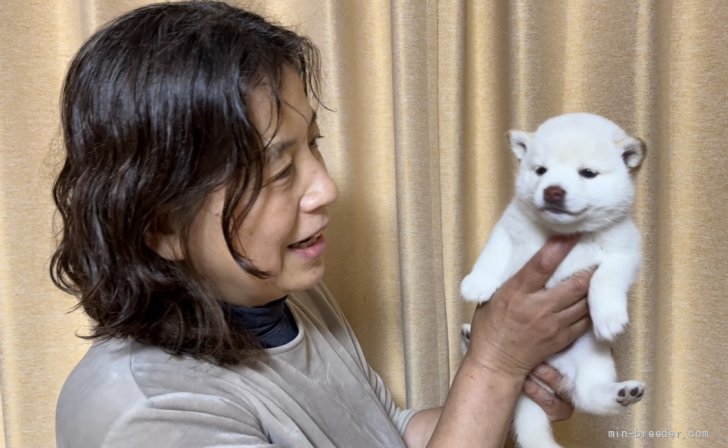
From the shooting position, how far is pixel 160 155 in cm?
65

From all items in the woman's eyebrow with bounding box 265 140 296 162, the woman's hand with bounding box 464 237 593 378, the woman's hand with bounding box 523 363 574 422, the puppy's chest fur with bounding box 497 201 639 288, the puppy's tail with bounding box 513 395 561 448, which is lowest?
the puppy's tail with bounding box 513 395 561 448

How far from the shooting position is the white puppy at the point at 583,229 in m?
0.80

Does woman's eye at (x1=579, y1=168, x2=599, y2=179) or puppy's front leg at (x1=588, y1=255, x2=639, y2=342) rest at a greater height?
woman's eye at (x1=579, y1=168, x2=599, y2=179)

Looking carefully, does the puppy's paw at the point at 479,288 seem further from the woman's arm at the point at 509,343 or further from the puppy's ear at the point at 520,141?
the puppy's ear at the point at 520,141

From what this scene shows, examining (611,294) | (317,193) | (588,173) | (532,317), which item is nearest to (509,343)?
(532,317)

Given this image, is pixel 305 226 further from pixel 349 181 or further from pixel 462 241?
pixel 462 241

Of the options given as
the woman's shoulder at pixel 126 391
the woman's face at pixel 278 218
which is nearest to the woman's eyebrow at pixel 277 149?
the woman's face at pixel 278 218

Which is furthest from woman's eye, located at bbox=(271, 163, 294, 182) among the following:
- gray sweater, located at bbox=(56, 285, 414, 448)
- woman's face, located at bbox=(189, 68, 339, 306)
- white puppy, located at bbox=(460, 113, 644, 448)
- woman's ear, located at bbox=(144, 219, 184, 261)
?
white puppy, located at bbox=(460, 113, 644, 448)

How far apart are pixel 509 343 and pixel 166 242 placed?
0.55 m

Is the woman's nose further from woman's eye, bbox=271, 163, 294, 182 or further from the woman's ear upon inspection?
the woman's ear

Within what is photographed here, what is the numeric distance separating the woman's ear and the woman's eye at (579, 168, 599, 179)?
592 mm

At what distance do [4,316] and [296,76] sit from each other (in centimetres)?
87

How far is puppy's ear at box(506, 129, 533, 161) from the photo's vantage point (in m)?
0.91

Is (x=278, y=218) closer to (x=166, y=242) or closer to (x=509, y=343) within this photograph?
(x=166, y=242)
